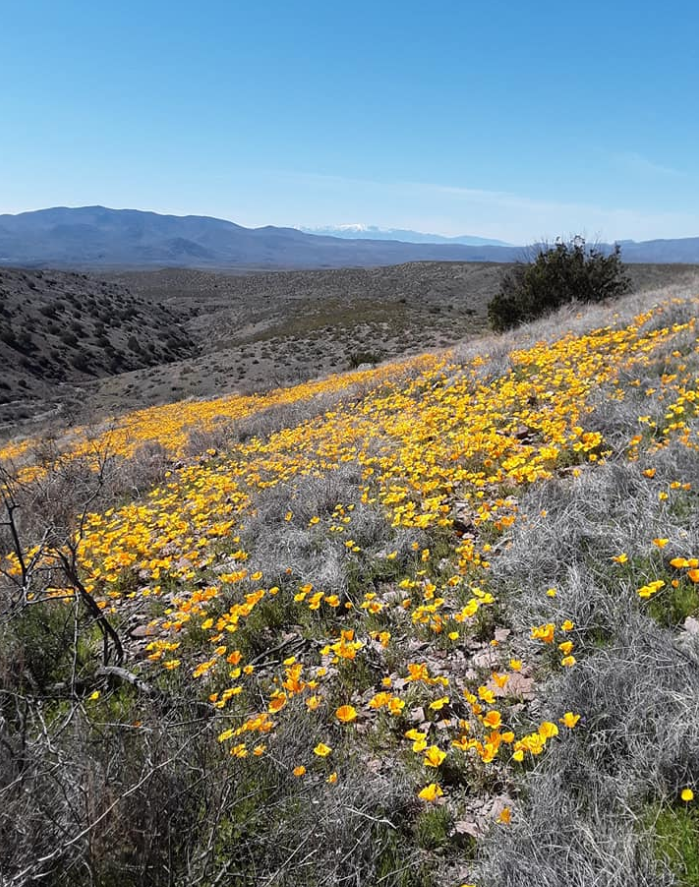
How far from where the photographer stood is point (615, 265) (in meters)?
21.6

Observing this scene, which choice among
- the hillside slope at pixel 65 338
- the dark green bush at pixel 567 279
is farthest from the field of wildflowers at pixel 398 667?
the hillside slope at pixel 65 338

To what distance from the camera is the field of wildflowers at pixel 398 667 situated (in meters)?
2.09

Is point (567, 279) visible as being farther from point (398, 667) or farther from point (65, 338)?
point (65, 338)

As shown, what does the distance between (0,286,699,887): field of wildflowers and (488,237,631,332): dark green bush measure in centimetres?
1568

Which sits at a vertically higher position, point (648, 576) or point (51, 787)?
point (648, 576)

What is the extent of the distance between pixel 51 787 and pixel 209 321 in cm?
8117

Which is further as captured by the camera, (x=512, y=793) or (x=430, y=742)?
(x=430, y=742)

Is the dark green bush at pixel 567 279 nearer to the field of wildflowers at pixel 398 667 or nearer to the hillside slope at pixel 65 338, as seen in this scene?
the field of wildflowers at pixel 398 667

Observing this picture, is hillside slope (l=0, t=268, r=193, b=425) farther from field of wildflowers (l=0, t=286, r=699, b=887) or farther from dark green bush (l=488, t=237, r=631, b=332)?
field of wildflowers (l=0, t=286, r=699, b=887)

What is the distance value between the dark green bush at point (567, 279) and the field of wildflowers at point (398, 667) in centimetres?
1568

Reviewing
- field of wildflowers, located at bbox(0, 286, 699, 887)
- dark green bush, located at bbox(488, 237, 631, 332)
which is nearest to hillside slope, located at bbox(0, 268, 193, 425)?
dark green bush, located at bbox(488, 237, 631, 332)

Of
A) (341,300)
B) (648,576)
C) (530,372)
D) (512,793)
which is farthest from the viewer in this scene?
(341,300)

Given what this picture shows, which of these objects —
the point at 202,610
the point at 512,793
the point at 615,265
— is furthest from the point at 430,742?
the point at 615,265

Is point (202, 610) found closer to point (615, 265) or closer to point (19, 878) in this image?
point (19, 878)
